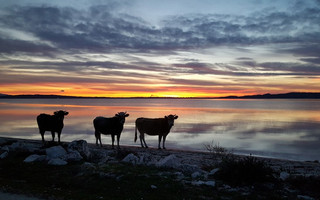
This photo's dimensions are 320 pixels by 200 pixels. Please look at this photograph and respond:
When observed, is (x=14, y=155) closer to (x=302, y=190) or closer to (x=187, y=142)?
(x=302, y=190)

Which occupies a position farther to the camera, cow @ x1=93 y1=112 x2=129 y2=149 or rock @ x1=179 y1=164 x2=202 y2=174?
cow @ x1=93 y1=112 x2=129 y2=149

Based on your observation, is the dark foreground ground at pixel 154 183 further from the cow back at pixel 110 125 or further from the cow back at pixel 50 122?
the cow back at pixel 50 122

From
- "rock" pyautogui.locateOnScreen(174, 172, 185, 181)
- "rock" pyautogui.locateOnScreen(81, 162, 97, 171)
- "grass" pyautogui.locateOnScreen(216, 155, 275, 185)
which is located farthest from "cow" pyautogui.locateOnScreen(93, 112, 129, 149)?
"grass" pyautogui.locateOnScreen(216, 155, 275, 185)

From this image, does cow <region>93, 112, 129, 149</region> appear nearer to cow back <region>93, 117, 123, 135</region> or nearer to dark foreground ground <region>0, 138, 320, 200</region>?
cow back <region>93, 117, 123, 135</region>

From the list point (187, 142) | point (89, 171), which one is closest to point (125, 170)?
point (89, 171)

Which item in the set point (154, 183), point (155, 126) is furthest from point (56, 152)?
point (155, 126)

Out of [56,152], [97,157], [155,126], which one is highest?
[155,126]

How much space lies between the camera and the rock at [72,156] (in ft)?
39.8

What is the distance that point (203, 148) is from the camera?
2495 cm

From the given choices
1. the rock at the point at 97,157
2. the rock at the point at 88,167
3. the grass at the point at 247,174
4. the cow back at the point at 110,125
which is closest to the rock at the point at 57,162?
the rock at the point at 88,167

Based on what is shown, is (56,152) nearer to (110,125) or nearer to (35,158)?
(35,158)

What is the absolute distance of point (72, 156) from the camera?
40.2 ft

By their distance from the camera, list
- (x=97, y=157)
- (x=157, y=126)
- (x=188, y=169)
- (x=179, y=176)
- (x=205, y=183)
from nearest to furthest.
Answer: (x=205, y=183), (x=179, y=176), (x=188, y=169), (x=97, y=157), (x=157, y=126)

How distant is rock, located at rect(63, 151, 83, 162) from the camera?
39.8 feet
